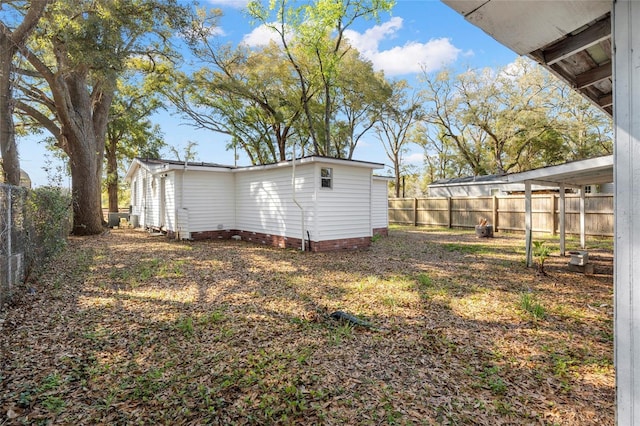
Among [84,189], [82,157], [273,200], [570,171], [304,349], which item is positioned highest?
[82,157]

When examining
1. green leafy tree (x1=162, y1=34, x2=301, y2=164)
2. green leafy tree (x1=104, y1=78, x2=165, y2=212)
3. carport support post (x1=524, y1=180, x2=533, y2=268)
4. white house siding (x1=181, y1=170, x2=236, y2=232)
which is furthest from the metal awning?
green leafy tree (x1=104, y1=78, x2=165, y2=212)

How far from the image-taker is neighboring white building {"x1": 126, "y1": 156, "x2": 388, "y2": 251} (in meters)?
9.32

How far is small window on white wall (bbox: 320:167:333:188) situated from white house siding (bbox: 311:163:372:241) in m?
0.10

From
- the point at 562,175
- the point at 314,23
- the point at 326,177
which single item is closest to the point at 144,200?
the point at 326,177

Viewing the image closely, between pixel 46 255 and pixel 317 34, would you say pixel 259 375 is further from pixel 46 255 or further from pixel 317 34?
pixel 317 34

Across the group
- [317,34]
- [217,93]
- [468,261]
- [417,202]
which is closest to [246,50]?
[217,93]

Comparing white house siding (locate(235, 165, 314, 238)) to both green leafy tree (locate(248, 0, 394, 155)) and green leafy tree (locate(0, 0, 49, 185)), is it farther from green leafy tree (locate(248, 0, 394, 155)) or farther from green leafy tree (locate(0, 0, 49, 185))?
green leafy tree (locate(248, 0, 394, 155))

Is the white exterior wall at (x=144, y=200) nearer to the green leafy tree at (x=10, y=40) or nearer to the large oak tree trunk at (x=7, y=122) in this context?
the large oak tree trunk at (x=7, y=122)

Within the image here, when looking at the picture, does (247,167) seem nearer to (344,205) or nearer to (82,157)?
(344,205)

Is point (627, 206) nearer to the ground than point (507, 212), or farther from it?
farther from it

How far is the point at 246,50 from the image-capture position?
677 inches

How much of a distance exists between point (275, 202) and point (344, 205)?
234 centimetres

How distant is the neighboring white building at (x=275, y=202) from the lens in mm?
9320

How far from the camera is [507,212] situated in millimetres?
14578
